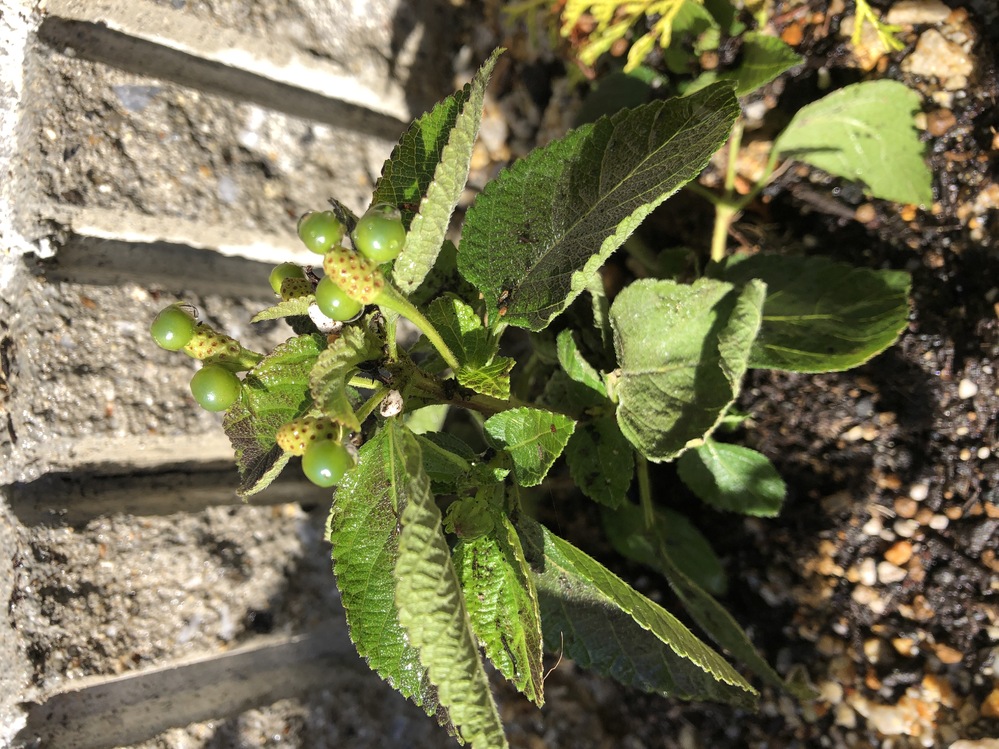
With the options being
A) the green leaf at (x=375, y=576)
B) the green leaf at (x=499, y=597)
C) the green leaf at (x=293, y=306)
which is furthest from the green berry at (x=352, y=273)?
the green leaf at (x=499, y=597)

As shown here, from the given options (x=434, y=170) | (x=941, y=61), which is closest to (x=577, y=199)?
(x=434, y=170)

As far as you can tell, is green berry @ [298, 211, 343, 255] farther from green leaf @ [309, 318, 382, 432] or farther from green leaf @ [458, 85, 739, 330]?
green leaf @ [458, 85, 739, 330]

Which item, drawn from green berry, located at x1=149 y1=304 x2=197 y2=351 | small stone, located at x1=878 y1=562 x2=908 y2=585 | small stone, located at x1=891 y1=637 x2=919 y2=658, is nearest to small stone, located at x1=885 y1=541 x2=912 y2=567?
small stone, located at x1=878 y1=562 x2=908 y2=585

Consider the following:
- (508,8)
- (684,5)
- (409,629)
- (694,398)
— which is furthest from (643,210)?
(508,8)

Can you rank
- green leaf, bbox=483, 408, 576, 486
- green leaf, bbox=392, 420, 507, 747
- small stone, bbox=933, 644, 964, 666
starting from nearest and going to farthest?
green leaf, bbox=392, 420, 507, 747
green leaf, bbox=483, 408, 576, 486
small stone, bbox=933, 644, 964, 666

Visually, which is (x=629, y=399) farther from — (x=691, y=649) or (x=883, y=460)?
(x=883, y=460)

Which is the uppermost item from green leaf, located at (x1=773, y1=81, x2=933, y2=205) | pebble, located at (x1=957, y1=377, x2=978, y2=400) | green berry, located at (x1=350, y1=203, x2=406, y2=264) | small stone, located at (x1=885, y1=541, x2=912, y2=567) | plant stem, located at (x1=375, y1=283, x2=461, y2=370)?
green leaf, located at (x1=773, y1=81, x2=933, y2=205)
